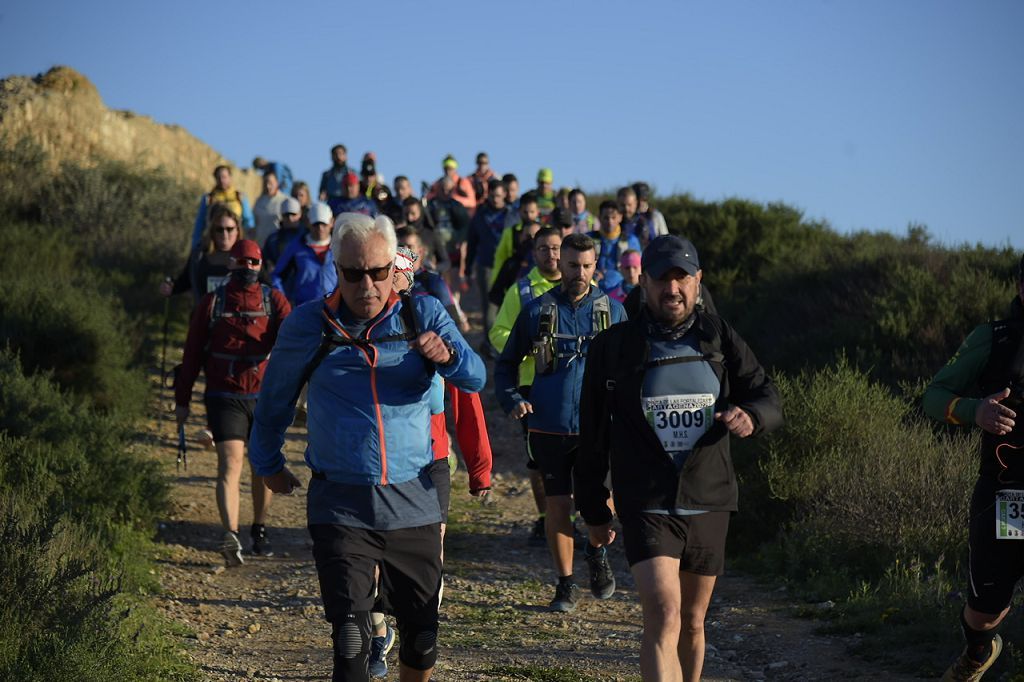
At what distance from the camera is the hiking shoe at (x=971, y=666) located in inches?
217

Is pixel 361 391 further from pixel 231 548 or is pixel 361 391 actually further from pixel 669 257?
pixel 231 548

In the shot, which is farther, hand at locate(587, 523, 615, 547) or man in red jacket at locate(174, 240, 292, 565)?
man in red jacket at locate(174, 240, 292, 565)

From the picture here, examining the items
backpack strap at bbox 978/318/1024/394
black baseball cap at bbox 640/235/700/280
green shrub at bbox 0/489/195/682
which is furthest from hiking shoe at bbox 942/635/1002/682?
green shrub at bbox 0/489/195/682

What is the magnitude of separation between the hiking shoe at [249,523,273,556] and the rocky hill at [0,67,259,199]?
1838 cm

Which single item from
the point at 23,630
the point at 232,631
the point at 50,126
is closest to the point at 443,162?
the point at 50,126

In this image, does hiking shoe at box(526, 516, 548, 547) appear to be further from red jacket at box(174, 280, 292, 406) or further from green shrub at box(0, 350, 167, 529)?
green shrub at box(0, 350, 167, 529)

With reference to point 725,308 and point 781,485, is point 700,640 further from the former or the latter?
point 725,308

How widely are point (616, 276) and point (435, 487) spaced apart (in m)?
4.49

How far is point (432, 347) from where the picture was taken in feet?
15.5

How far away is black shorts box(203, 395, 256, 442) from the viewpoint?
29.4 feet

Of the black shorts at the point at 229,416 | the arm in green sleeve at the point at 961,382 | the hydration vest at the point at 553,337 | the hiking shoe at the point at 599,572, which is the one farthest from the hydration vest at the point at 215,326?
the arm in green sleeve at the point at 961,382

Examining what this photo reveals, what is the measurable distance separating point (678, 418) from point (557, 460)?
9.20 ft

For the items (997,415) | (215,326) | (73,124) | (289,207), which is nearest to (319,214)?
(289,207)

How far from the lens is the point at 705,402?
5.14 m
